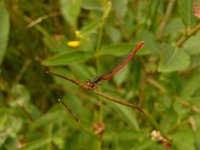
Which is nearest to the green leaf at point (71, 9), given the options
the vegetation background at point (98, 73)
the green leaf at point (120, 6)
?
the vegetation background at point (98, 73)

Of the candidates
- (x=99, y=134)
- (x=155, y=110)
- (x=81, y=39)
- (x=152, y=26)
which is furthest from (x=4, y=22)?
(x=155, y=110)

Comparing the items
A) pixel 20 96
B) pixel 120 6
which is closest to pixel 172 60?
pixel 120 6

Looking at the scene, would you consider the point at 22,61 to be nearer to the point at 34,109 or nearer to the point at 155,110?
the point at 34,109

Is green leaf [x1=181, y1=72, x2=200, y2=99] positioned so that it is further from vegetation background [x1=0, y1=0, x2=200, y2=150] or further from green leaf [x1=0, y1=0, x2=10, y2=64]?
green leaf [x1=0, y1=0, x2=10, y2=64]

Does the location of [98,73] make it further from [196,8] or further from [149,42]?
[196,8]

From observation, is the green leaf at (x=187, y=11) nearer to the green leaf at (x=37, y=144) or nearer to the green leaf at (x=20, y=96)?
the green leaf at (x=37, y=144)

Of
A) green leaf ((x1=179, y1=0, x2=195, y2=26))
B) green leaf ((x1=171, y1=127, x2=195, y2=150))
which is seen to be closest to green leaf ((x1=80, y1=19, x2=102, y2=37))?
green leaf ((x1=179, y1=0, x2=195, y2=26))
